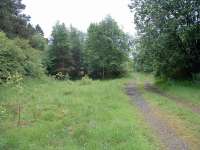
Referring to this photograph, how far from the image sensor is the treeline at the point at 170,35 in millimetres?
24061

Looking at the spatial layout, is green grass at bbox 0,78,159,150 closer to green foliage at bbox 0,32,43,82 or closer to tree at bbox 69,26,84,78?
green foliage at bbox 0,32,43,82

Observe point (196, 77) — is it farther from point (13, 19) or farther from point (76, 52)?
point (76, 52)

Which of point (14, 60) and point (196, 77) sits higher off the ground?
point (14, 60)

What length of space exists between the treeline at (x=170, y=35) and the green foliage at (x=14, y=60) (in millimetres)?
10183

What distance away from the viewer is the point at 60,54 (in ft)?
194

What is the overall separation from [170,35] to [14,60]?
42.6ft

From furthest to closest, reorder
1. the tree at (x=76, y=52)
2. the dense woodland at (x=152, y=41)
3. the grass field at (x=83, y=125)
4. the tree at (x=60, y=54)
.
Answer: the tree at (x=76, y=52), the tree at (x=60, y=54), the dense woodland at (x=152, y=41), the grass field at (x=83, y=125)

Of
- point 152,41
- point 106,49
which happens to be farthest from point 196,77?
point 106,49

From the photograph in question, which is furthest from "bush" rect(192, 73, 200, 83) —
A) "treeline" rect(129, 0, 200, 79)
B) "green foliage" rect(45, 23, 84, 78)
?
"green foliage" rect(45, 23, 84, 78)

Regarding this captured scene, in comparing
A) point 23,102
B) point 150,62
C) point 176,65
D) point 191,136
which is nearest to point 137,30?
point 150,62

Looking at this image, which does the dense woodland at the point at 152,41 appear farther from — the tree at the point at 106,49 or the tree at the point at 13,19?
the tree at the point at 106,49

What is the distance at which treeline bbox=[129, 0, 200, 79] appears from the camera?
24061mm

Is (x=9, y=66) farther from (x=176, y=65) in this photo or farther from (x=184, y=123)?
(x=176, y=65)

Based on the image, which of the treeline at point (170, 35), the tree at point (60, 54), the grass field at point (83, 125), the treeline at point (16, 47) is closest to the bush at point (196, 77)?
the treeline at point (170, 35)
